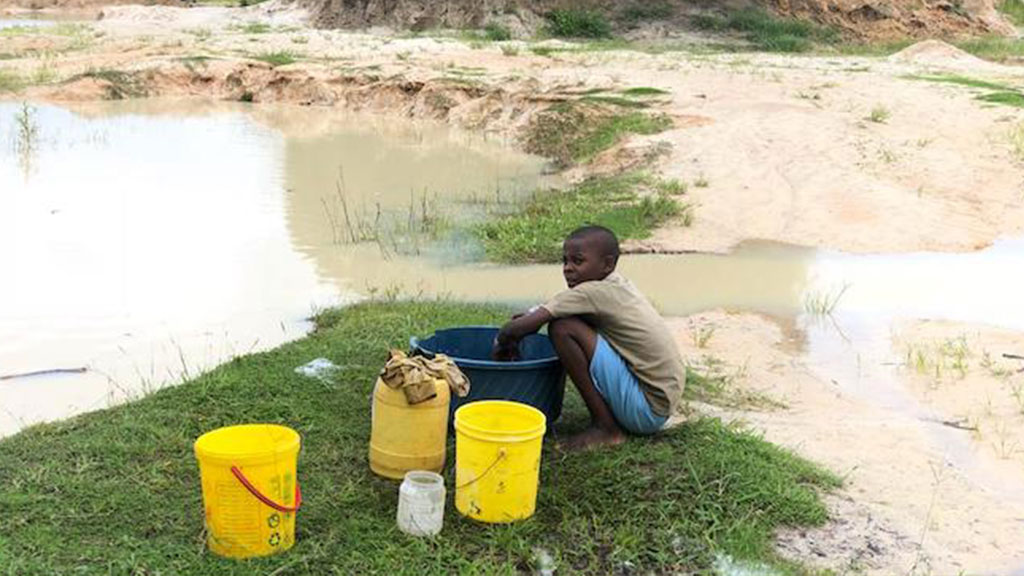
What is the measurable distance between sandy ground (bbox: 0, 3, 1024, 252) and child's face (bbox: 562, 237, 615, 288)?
4318 millimetres

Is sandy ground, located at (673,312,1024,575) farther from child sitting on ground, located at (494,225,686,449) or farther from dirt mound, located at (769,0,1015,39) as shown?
dirt mound, located at (769,0,1015,39)

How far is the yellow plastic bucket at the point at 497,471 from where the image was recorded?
3.61 m

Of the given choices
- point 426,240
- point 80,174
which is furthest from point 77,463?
point 80,174

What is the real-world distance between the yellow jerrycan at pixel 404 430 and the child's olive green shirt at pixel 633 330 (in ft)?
2.01

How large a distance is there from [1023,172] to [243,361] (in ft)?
28.9

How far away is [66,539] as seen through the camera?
3.45m

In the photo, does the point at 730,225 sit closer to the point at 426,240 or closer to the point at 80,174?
Result: the point at 426,240

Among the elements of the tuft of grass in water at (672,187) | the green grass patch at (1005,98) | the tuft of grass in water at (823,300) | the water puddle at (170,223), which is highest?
the green grass patch at (1005,98)

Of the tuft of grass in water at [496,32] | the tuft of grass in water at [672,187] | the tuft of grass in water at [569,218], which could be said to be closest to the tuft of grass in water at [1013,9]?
the tuft of grass in water at [496,32]

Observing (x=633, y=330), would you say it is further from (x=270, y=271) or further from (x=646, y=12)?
(x=646, y=12)

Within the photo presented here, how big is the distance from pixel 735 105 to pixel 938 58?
30.3 feet

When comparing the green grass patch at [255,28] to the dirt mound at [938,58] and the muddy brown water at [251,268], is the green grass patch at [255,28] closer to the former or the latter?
the muddy brown water at [251,268]

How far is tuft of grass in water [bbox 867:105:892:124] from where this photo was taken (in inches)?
510

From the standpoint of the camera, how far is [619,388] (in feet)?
14.0
